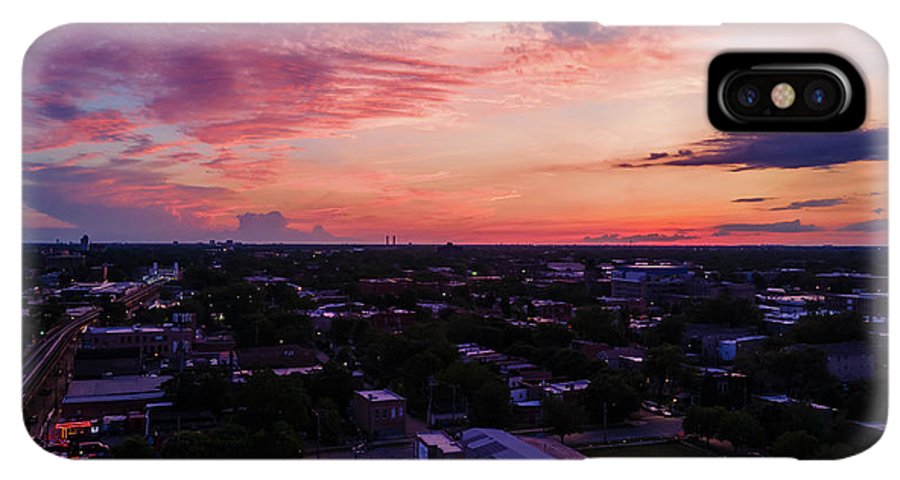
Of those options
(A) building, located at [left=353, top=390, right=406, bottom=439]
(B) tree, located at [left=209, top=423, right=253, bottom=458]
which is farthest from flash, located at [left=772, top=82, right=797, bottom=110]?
(B) tree, located at [left=209, top=423, right=253, bottom=458]

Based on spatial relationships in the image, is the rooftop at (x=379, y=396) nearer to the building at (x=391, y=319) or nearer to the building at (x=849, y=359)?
the building at (x=391, y=319)

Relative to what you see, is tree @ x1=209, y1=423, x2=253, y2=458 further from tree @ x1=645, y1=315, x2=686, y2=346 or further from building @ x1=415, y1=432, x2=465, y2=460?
tree @ x1=645, y1=315, x2=686, y2=346

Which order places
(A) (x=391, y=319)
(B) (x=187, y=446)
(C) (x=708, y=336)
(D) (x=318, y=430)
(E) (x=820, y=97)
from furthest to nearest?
1. (C) (x=708, y=336)
2. (A) (x=391, y=319)
3. (D) (x=318, y=430)
4. (B) (x=187, y=446)
5. (E) (x=820, y=97)

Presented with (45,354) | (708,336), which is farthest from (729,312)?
(45,354)

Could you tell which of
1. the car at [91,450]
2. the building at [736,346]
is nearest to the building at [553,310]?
the building at [736,346]

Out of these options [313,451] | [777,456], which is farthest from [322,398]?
[777,456]

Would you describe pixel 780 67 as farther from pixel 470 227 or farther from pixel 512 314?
pixel 512 314

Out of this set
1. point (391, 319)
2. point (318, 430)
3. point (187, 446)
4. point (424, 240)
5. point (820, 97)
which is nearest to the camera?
point (820, 97)

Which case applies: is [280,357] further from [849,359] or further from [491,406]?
[849,359]
